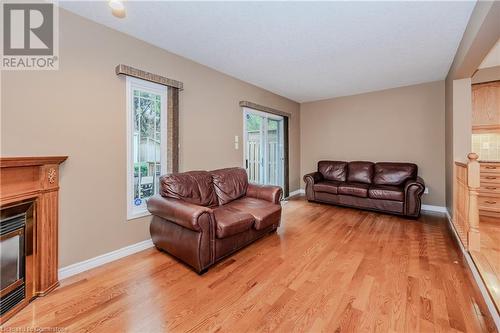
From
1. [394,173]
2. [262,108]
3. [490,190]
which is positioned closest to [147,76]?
[262,108]

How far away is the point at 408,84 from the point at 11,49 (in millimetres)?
→ 5708

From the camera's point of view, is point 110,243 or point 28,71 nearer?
point 28,71

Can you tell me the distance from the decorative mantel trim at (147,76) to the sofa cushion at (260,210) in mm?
1736

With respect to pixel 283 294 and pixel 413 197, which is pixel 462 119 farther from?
pixel 283 294

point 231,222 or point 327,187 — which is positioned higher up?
point 327,187

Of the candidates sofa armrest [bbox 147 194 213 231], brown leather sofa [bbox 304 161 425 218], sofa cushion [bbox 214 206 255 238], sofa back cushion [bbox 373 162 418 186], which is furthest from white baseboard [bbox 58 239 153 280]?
sofa back cushion [bbox 373 162 418 186]

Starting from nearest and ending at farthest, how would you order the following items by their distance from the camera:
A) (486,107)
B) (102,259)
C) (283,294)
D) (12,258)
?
1. (12,258)
2. (283,294)
3. (102,259)
4. (486,107)

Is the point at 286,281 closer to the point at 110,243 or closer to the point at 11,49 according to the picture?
the point at 110,243

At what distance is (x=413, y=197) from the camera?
363 centimetres

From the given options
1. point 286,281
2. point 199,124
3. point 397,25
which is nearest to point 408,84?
point 397,25

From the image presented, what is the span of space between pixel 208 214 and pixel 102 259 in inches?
50.3

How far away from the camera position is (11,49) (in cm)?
178

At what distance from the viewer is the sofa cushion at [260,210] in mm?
2546

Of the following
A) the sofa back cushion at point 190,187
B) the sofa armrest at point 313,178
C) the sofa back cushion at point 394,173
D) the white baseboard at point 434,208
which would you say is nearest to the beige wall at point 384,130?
the white baseboard at point 434,208
